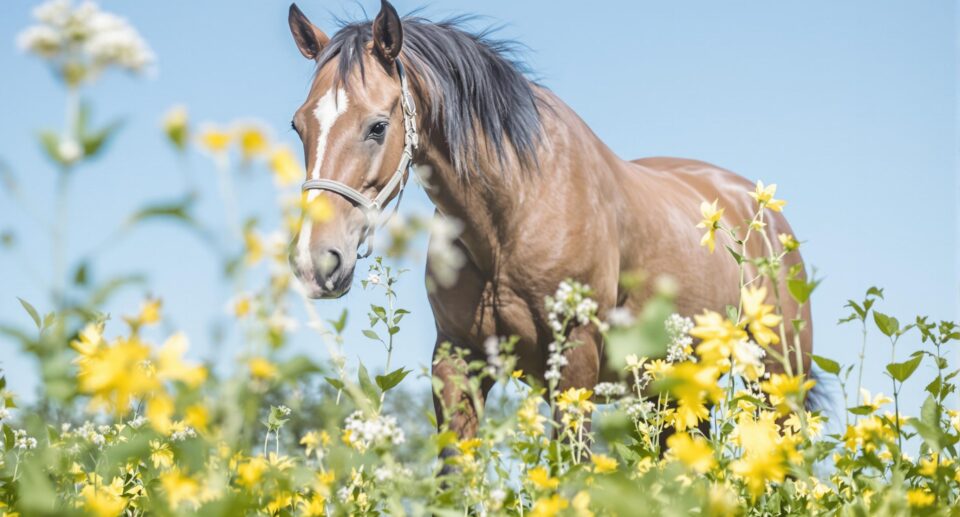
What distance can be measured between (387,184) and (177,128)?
2.41 meters

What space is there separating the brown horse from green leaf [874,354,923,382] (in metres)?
1.71

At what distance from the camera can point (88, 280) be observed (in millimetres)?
1244

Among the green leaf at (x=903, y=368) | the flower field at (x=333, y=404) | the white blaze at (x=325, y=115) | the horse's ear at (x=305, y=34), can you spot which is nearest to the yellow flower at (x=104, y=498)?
the flower field at (x=333, y=404)

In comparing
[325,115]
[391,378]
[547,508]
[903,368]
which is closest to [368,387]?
[391,378]

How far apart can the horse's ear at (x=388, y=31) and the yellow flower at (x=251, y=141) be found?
2.60 meters

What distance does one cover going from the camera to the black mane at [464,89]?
394 centimetres

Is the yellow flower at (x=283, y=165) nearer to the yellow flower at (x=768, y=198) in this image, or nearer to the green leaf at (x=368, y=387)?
the green leaf at (x=368, y=387)

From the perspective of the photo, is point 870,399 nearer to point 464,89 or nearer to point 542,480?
point 542,480

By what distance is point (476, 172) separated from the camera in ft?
13.3

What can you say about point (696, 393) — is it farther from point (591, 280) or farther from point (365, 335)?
point (591, 280)

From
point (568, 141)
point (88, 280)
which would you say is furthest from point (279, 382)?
point (568, 141)

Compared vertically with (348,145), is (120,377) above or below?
below

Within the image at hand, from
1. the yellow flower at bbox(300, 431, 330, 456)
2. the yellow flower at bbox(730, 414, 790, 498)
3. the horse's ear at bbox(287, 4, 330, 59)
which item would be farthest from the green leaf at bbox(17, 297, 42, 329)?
the horse's ear at bbox(287, 4, 330, 59)

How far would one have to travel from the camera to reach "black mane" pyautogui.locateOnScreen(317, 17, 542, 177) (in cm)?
394
